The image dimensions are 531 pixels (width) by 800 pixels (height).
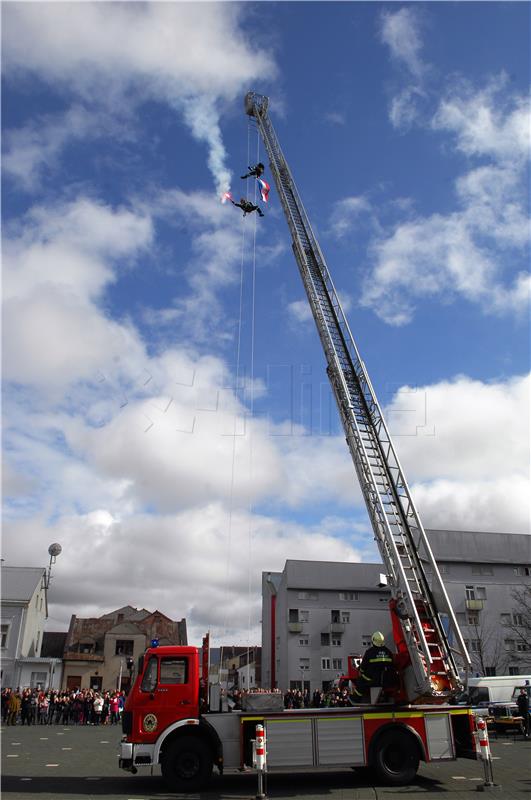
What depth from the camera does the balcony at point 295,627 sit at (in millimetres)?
51469

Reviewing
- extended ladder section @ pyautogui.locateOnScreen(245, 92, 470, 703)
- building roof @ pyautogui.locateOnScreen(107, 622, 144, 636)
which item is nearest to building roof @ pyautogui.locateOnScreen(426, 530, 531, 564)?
building roof @ pyautogui.locateOnScreen(107, 622, 144, 636)

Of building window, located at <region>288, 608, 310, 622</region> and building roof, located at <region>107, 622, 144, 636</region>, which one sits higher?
building window, located at <region>288, 608, 310, 622</region>

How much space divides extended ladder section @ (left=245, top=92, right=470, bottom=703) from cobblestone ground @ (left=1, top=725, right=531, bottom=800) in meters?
1.84

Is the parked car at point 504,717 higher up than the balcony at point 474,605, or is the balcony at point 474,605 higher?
the balcony at point 474,605

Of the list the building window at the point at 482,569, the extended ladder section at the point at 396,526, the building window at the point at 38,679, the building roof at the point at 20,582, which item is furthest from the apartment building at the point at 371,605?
the extended ladder section at the point at 396,526

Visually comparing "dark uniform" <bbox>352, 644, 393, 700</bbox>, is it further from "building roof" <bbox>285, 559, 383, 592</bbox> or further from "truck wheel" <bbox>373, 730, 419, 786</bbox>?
"building roof" <bbox>285, 559, 383, 592</bbox>

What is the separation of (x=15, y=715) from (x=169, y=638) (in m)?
29.8

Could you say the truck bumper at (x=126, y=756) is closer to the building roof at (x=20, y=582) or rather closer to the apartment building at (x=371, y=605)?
the building roof at (x=20, y=582)

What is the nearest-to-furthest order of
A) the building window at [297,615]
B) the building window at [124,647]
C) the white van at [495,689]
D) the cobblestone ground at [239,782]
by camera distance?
1. the cobblestone ground at [239,782]
2. the white van at [495,689]
3. the building window at [297,615]
4. the building window at [124,647]

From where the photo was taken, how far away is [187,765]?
11.8 metres

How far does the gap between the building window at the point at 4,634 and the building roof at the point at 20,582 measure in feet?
5.97

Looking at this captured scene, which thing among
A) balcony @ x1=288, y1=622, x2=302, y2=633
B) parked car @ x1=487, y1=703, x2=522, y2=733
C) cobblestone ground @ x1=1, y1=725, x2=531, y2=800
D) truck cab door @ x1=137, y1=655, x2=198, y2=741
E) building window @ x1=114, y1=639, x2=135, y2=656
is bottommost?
cobblestone ground @ x1=1, y1=725, x2=531, y2=800

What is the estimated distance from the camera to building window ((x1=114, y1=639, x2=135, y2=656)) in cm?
5428

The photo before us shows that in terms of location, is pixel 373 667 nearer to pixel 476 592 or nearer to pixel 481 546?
pixel 476 592
